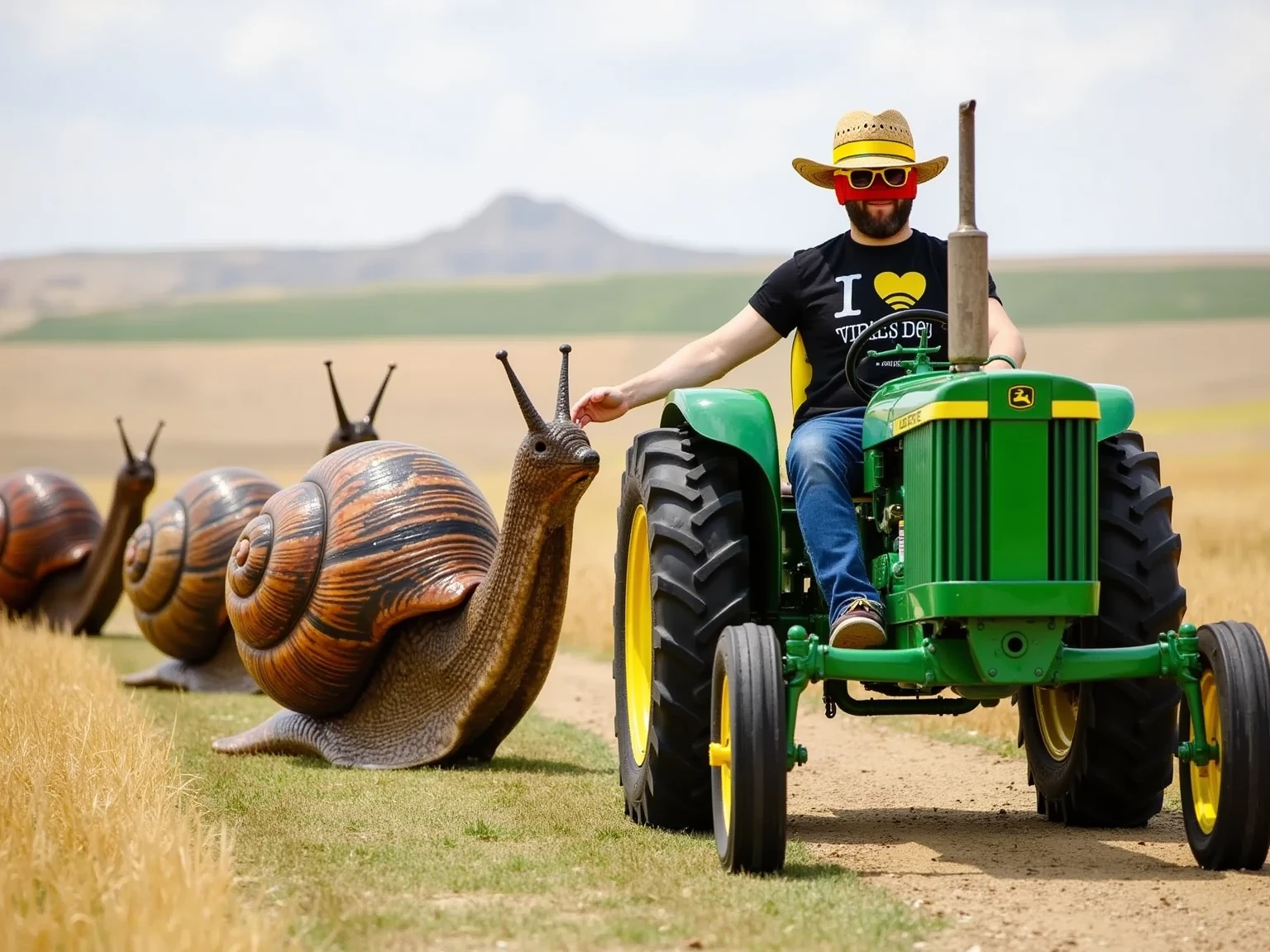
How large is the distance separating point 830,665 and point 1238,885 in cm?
138

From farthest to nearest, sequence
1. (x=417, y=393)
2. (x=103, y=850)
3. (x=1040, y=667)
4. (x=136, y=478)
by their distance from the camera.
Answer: (x=417, y=393) < (x=136, y=478) < (x=1040, y=667) < (x=103, y=850)


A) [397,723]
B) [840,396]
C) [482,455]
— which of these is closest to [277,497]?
[397,723]

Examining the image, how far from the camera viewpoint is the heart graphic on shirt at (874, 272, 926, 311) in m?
7.15

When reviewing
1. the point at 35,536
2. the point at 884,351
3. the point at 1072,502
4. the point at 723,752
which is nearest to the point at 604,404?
the point at 884,351

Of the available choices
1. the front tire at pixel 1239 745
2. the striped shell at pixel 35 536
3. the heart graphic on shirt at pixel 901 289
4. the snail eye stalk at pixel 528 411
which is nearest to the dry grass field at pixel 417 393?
the striped shell at pixel 35 536

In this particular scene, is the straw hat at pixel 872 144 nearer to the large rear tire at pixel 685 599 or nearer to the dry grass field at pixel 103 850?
the large rear tire at pixel 685 599

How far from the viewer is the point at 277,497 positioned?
9758mm

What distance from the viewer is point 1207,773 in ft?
19.7

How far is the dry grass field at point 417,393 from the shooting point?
173 feet

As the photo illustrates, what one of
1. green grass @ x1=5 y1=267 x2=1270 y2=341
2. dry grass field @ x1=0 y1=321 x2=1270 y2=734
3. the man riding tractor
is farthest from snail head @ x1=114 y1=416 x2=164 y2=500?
green grass @ x1=5 y1=267 x2=1270 y2=341

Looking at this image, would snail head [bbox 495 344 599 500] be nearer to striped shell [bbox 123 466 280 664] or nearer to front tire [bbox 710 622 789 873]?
front tire [bbox 710 622 789 873]

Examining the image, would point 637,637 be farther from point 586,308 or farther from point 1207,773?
point 586,308

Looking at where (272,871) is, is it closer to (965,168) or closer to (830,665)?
(830,665)

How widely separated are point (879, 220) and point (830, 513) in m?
1.49
